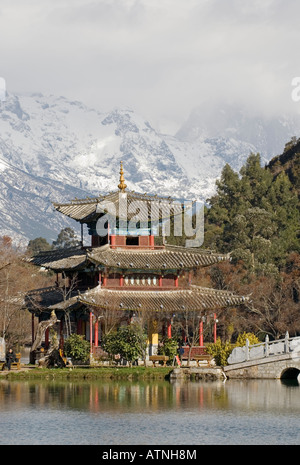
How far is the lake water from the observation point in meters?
37.5

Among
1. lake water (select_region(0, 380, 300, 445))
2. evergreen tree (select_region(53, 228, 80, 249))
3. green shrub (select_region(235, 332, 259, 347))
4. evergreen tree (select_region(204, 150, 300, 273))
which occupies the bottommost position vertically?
lake water (select_region(0, 380, 300, 445))

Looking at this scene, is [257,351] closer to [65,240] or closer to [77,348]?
[77,348]

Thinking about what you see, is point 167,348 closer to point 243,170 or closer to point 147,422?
point 147,422

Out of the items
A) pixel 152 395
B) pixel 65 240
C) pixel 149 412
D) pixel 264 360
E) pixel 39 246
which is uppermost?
pixel 65 240

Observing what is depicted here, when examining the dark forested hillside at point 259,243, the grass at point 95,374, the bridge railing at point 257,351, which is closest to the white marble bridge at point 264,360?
the bridge railing at point 257,351

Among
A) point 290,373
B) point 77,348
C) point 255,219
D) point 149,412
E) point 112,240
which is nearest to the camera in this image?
point 149,412

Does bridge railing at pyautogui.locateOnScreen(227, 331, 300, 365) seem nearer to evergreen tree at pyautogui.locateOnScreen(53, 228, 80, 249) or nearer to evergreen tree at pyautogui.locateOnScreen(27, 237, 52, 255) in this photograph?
evergreen tree at pyautogui.locateOnScreen(27, 237, 52, 255)

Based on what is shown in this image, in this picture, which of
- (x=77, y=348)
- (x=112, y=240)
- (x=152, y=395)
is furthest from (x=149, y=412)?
(x=112, y=240)

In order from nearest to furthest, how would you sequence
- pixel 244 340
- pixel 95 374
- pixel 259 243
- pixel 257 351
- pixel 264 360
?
pixel 95 374 < pixel 264 360 < pixel 257 351 < pixel 244 340 < pixel 259 243

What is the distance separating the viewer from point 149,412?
141ft

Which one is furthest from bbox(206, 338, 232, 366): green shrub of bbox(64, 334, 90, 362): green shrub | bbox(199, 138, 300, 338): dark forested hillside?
bbox(199, 138, 300, 338): dark forested hillside

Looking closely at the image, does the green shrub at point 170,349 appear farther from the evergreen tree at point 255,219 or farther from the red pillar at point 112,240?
the evergreen tree at point 255,219

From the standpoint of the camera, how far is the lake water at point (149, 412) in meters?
37.5
